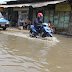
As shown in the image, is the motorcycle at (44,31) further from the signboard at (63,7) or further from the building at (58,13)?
the signboard at (63,7)

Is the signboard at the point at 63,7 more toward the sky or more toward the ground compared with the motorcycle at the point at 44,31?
more toward the sky

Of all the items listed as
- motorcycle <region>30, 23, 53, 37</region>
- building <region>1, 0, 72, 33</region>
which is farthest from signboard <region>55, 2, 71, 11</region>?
motorcycle <region>30, 23, 53, 37</region>

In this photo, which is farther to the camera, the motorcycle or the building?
the building

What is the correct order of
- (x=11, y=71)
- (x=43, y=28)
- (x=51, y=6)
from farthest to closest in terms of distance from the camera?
(x=51, y=6), (x=43, y=28), (x=11, y=71)

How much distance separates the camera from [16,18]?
875 inches

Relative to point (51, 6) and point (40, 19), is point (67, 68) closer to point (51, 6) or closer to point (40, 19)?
point (40, 19)

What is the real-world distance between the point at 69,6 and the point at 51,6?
8.04 feet

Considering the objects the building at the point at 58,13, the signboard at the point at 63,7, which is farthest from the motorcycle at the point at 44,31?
the signboard at the point at 63,7

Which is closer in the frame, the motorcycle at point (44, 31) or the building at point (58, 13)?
the motorcycle at point (44, 31)

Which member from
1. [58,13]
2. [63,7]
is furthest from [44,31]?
[58,13]

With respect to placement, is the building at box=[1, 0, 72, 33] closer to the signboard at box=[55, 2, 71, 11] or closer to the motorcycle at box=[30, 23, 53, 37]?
the signboard at box=[55, 2, 71, 11]

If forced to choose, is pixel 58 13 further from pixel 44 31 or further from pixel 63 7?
pixel 44 31

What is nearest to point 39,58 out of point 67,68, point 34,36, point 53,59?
point 53,59

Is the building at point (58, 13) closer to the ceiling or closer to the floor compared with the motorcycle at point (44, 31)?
closer to the ceiling
